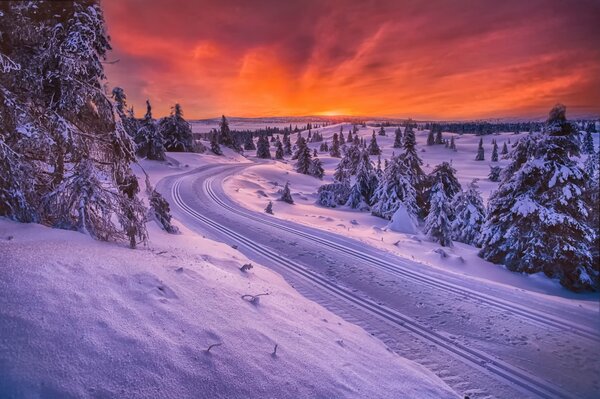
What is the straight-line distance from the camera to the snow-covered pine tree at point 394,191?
91.5 ft

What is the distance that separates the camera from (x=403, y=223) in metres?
22.8

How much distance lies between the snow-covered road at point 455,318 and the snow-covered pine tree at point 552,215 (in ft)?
14.1

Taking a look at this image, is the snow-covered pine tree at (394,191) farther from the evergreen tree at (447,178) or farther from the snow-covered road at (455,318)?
the snow-covered road at (455,318)

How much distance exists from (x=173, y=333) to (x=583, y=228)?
15980 millimetres

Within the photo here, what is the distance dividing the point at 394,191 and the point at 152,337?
27151 mm

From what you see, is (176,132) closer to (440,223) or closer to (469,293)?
(440,223)

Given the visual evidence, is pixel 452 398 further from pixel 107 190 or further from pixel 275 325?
pixel 107 190

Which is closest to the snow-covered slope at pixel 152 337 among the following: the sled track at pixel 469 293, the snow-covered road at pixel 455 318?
the snow-covered road at pixel 455 318

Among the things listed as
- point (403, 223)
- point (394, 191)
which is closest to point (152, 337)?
point (403, 223)

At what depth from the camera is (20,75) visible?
594 centimetres

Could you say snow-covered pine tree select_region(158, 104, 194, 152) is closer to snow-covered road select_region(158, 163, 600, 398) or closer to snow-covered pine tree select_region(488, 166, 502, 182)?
snow-covered road select_region(158, 163, 600, 398)

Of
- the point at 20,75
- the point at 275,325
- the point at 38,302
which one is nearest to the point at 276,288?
the point at 275,325

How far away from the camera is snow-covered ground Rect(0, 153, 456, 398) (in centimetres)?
316

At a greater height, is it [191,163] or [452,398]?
[191,163]
